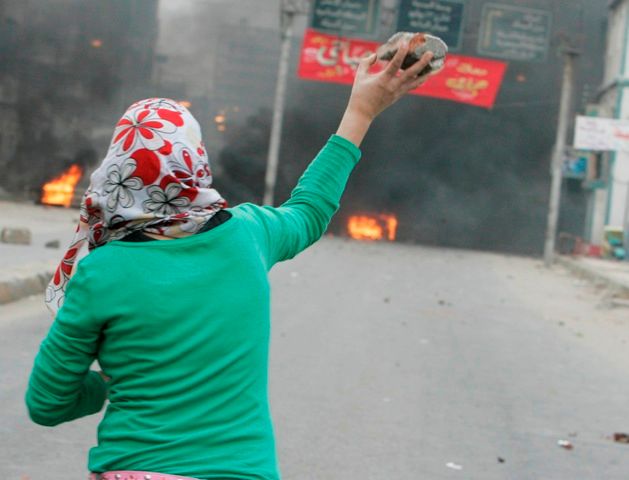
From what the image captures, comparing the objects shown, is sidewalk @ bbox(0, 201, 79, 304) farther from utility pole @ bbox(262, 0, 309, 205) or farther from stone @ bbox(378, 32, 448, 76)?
stone @ bbox(378, 32, 448, 76)

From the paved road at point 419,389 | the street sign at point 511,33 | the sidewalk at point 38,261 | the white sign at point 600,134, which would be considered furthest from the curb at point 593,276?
the street sign at point 511,33

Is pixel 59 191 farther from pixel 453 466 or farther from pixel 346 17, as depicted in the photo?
pixel 453 466

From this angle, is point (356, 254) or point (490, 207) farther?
point (490, 207)

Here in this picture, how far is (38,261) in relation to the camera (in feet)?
37.5

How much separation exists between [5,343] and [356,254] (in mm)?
14332

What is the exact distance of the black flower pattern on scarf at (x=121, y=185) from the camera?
67.4 inches

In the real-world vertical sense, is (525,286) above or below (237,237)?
below

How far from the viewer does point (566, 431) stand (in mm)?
5898

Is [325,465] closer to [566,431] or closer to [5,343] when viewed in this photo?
[566,431]

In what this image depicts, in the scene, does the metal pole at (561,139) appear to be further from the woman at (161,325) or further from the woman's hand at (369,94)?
the woman at (161,325)

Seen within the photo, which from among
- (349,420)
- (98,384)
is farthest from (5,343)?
(98,384)

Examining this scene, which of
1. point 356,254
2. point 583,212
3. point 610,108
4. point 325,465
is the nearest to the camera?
point 325,465

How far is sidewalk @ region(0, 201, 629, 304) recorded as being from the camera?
31.8ft

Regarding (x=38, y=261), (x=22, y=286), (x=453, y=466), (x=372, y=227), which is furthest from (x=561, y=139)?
(x=453, y=466)
